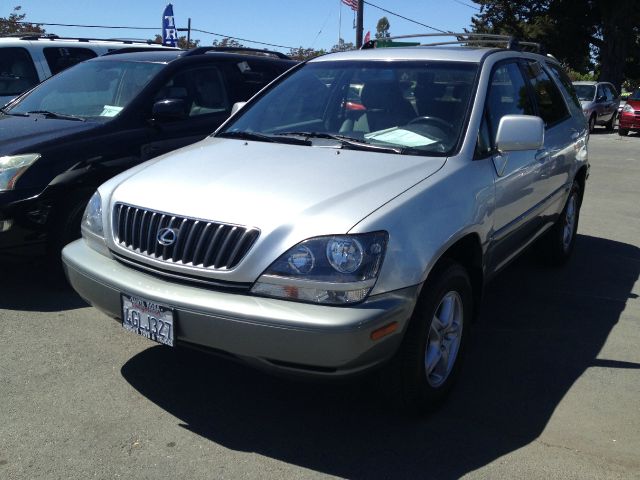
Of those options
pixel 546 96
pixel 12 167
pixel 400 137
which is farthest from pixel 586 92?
pixel 12 167

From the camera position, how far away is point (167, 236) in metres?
3.27

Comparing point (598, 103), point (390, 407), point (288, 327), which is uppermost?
point (288, 327)

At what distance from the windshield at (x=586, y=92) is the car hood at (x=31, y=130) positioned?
779 inches

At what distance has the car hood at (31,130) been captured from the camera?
502 centimetres

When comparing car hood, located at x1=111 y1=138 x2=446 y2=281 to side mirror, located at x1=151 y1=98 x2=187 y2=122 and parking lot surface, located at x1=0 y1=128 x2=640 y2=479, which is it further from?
side mirror, located at x1=151 y1=98 x2=187 y2=122

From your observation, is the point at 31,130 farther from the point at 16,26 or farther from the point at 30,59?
the point at 16,26

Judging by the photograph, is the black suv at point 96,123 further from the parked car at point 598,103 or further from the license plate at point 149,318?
the parked car at point 598,103

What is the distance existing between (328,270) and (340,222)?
220 millimetres

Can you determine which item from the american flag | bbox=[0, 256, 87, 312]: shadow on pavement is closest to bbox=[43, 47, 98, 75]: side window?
bbox=[0, 256, 87, 312]: shadow on pavement

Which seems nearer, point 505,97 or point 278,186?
point 278,186

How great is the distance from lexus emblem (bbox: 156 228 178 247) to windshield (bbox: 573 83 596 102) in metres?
21.3

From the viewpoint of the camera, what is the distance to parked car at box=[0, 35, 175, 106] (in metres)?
8.61

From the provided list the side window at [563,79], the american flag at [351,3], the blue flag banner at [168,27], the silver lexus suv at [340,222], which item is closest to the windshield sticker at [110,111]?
the silver lexus suv at [340,222]

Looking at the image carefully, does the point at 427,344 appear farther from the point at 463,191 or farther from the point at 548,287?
the point at 548,287
